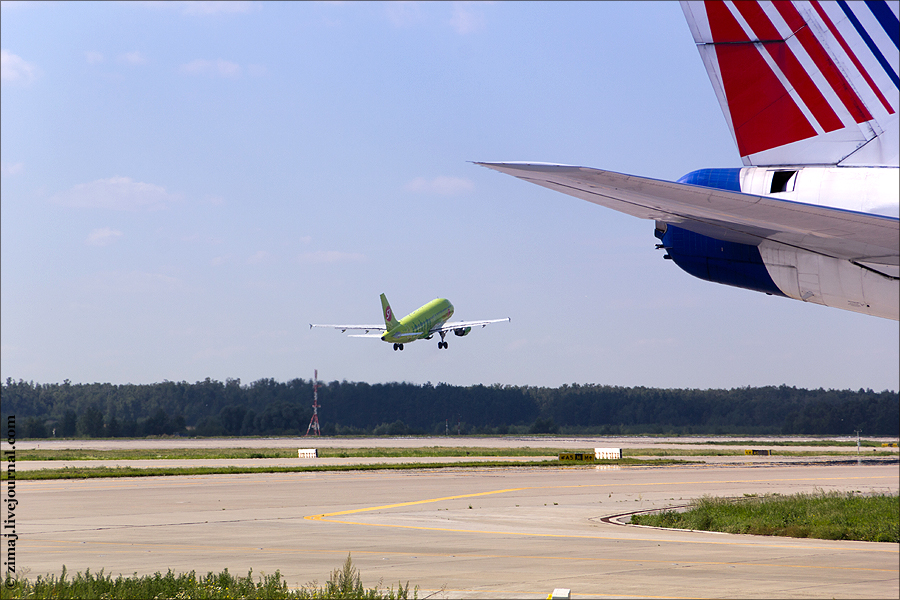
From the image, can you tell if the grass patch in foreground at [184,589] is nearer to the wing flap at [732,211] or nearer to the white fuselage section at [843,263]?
the wing flap at [732,211]

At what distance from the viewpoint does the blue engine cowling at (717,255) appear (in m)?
11.0

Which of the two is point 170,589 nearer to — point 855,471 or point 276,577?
point 276,577

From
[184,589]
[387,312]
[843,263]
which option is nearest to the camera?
[843,263]

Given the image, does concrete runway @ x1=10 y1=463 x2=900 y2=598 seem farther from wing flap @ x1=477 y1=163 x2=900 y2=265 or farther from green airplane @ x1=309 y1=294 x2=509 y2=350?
green airplane @ x1=309 y1=294 x2=509 y2=350

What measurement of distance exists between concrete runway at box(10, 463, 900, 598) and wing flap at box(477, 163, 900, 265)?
6.19 m

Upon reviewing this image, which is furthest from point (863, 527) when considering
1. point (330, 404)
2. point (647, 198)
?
point (330, 404)

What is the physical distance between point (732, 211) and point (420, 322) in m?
94.8

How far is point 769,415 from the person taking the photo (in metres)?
111

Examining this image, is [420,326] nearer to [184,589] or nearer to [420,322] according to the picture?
[420,322]

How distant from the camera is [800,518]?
23.5 m

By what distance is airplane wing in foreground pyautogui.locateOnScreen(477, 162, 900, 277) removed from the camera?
28.6 ft

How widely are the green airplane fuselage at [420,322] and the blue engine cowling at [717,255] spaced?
87.5 metres

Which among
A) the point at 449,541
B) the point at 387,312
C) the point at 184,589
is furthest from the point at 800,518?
the point at 387,312

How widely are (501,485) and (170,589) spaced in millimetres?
29248
